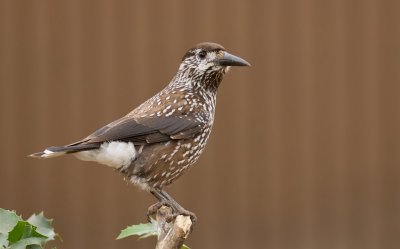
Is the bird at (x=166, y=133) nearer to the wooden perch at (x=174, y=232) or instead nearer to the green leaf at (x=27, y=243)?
the wooden perch at (x=174, y=232)

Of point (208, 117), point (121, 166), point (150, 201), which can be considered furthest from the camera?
point (150, 201)

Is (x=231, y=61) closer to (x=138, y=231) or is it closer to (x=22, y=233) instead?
(x=138, y=231)

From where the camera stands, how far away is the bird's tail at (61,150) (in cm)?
335

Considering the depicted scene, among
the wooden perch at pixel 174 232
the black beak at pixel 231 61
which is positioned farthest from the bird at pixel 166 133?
the wooden perch at pixel 174 232

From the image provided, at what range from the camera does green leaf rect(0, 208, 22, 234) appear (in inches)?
97.1

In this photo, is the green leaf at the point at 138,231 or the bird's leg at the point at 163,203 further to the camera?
the bird's leg at the point at 163,203

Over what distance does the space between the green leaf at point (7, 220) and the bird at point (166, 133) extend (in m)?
0.86

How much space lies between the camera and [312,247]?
25.9 ft

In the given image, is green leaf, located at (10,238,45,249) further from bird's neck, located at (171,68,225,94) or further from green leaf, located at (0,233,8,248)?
bird's neck, located at (171,68,225,94)

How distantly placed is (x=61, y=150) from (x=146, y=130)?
513 mm

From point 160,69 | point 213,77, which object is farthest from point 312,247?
point 213,77

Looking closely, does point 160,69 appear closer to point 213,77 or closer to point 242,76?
point 242,76

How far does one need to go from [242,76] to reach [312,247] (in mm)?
1610

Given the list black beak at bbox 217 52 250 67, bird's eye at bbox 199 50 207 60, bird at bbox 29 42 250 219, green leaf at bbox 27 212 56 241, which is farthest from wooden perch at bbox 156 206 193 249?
bird's eye at bbox 199 50 207 60
